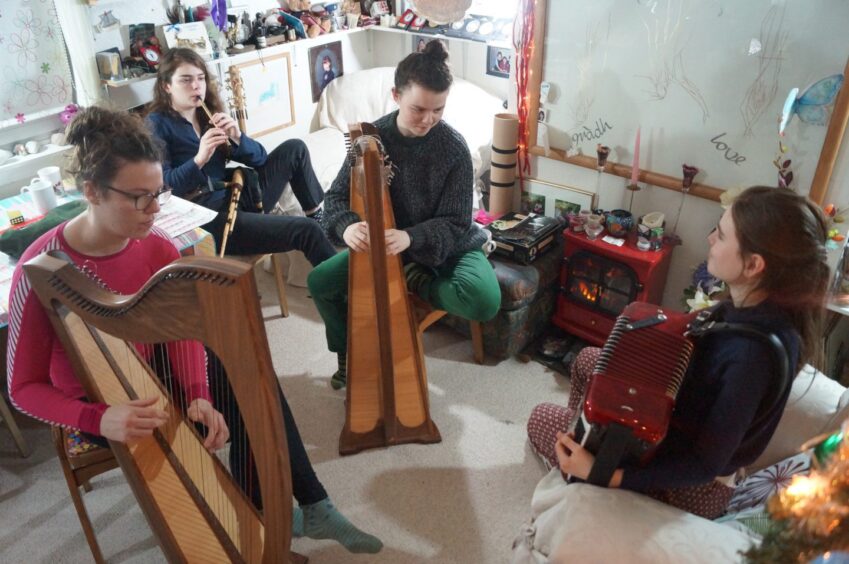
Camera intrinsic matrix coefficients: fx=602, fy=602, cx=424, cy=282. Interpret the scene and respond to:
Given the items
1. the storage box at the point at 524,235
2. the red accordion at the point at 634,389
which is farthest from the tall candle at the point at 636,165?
the red accordion at the point at 634,389

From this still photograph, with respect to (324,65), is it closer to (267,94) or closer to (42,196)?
(267,94)

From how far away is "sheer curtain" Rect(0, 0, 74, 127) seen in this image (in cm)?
232

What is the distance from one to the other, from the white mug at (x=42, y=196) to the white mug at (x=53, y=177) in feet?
0.13

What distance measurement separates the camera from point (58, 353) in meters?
1.39

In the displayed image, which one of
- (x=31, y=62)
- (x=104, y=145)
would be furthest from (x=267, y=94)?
(x=104, y=145)

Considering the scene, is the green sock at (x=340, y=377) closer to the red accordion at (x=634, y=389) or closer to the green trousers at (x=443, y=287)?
the green trousers at (x=443, y=287)

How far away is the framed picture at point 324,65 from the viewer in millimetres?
3610

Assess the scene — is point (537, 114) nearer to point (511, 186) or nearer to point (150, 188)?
point (511, 186)

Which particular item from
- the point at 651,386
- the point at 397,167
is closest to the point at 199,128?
the point at 397,167

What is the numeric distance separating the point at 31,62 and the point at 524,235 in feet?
6.93

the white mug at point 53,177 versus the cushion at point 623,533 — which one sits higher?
the white mug at point 53,177

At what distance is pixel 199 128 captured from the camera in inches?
103

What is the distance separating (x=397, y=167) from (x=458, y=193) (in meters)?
0.24

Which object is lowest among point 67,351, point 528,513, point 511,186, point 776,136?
point 528,513
